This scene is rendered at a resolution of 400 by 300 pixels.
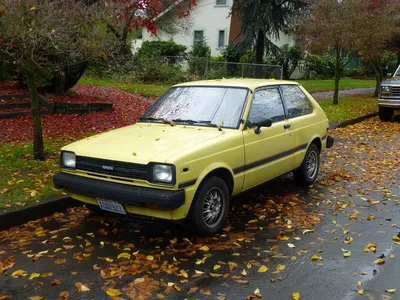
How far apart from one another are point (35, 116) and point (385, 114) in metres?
11.3

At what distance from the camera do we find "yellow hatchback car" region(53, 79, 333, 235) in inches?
174

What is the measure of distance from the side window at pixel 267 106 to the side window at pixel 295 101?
0.69 ft

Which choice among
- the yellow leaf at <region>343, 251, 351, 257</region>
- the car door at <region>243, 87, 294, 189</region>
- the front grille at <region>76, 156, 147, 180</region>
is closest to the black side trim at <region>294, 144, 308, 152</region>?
the car door at <region>243, 87, 294, 189</region>

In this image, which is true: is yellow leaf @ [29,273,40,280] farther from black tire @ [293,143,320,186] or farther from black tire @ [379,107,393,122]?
black tire @ [379,107,393,122]

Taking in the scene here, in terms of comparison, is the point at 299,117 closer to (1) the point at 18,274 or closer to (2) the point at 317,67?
(1) the point at 18,274

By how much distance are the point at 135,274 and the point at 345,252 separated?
213 centimetres

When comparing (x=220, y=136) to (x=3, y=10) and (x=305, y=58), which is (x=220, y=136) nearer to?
(x=3, y=10)

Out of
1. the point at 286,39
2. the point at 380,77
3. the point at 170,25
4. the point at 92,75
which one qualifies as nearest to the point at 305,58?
the point at 286,39

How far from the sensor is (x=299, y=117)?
21.5 feet

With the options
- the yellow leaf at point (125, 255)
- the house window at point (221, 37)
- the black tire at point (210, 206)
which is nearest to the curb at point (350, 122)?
the black tire at point (210, 206)

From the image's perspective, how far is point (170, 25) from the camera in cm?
3005

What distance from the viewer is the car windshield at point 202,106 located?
5410 mm

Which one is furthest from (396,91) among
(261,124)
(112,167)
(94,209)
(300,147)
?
(112,167)

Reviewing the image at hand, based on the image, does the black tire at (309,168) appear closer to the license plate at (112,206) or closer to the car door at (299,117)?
the car door at (299,117)
